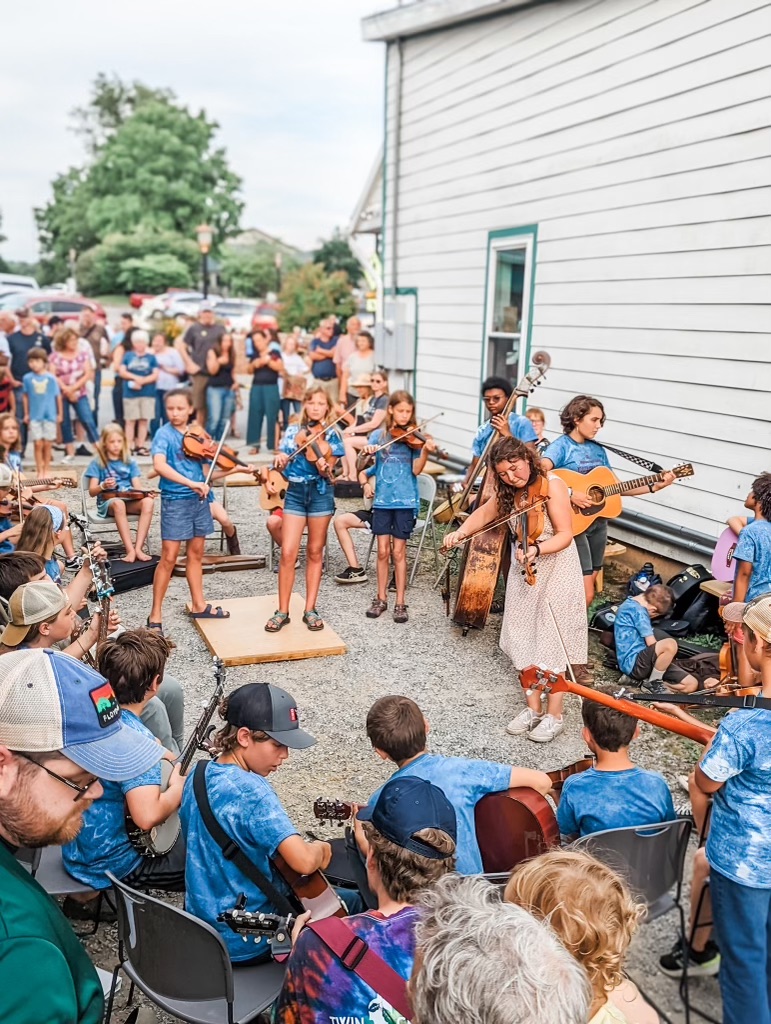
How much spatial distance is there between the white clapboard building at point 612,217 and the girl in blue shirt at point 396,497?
2182mm

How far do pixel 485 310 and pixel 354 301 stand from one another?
20439 mm

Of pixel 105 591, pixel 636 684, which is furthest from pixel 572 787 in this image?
pixel 636 684

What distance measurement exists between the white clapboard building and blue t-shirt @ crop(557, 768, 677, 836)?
3.83 m

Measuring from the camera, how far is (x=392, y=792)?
2.37m

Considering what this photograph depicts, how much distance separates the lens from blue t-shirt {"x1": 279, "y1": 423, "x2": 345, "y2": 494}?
590 centimetres

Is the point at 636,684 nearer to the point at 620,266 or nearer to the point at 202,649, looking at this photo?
the point at 202,649

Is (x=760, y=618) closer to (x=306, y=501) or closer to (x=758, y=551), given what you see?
(x=758, y=551)

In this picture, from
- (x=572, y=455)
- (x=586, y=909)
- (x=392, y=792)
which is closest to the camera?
(x=586, y=909)

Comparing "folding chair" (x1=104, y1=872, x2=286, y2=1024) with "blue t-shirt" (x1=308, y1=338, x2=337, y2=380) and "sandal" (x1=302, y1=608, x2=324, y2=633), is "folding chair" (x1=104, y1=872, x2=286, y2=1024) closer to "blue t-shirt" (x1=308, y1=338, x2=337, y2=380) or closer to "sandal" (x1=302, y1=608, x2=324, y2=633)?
"sandal" (x1=302, y1=608, x2=324, y2=633)

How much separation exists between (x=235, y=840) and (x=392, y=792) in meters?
0.54

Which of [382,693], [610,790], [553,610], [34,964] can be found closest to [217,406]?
[382,693]

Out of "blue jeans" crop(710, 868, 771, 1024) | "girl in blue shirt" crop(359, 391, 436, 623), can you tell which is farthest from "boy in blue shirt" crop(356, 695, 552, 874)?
"girl in blue shirt" crop(359, 391, 436, 623)

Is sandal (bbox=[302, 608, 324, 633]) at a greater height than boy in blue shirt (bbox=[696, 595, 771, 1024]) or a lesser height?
lesser

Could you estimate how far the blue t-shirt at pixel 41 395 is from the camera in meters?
10.1
